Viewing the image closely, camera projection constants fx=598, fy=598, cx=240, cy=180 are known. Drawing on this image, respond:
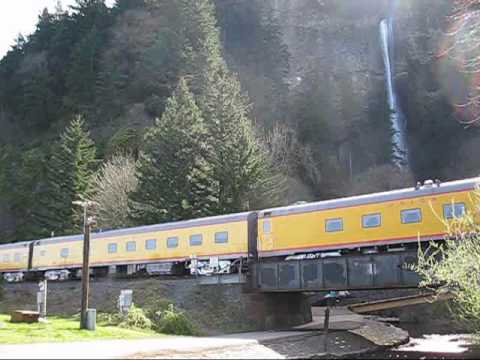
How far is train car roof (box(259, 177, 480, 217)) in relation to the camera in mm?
20436

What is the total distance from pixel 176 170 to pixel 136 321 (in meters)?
19.2

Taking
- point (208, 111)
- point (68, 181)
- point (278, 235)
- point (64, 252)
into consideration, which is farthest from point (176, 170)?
point (278, 235)

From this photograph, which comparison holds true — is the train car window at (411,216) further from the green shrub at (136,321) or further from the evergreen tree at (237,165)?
the evergreen tree at (237,165)

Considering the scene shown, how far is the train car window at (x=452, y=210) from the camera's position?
2009 centimetres

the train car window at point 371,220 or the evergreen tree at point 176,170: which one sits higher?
the evergreen tree at point 176,170

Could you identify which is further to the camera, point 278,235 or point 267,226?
point 267,226

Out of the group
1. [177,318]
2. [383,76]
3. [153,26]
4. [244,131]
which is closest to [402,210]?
[177,318]

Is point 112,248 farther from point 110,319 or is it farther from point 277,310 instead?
point 277,310

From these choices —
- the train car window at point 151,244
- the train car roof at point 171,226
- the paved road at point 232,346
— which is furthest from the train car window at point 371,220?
the train car window at point 151,244

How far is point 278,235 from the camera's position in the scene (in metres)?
25.0

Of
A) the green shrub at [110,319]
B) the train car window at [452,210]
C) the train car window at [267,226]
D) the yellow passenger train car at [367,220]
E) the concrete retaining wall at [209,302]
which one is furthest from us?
the concrete retaining wall at [209,302]

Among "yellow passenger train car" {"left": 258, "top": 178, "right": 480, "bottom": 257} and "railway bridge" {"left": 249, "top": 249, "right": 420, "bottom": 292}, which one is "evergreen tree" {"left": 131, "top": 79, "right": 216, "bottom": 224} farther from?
"yellow passenger train car" {"left": 258, "top": 178, "right": 480, "bottom": 257}

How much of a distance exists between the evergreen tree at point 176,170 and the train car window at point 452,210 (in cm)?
2009

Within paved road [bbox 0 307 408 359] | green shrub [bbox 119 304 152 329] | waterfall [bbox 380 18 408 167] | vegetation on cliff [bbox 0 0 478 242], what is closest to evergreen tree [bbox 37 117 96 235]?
vegetation on cliff [bbox 0 0 478 242]
